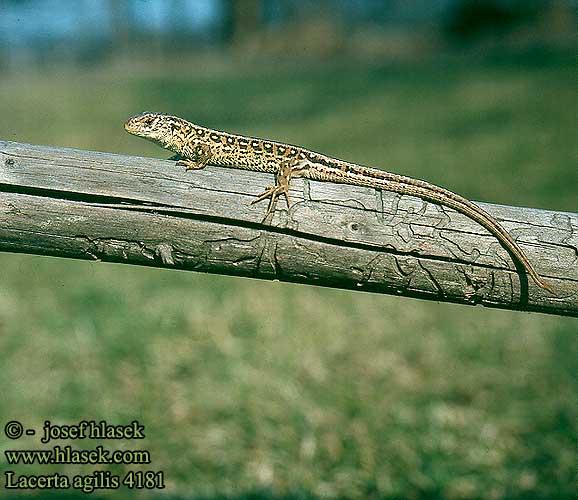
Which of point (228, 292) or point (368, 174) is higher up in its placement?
point (228, 292)

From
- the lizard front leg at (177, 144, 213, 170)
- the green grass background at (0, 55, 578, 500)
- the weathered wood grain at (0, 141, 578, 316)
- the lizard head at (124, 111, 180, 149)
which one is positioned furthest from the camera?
the green grass background at (0, 55, 578, 500)

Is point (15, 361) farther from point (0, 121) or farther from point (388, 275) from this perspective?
point (0, 121)

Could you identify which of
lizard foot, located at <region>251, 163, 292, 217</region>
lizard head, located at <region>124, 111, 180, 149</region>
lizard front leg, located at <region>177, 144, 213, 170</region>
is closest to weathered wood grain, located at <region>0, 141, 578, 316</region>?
lizard foot, located at <region>251, 163, 292, 217</region>

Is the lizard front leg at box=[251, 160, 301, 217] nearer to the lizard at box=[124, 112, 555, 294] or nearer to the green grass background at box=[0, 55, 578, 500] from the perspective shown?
the lizard at box=[124, 112, 555, 294]

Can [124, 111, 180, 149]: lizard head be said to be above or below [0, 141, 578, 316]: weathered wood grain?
above

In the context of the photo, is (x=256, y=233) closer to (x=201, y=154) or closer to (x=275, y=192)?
(x=275, y=192)

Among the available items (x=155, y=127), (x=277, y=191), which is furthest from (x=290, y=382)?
(x=277, y=191)

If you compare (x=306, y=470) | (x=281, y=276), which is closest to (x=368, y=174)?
(x=281, y=276)
